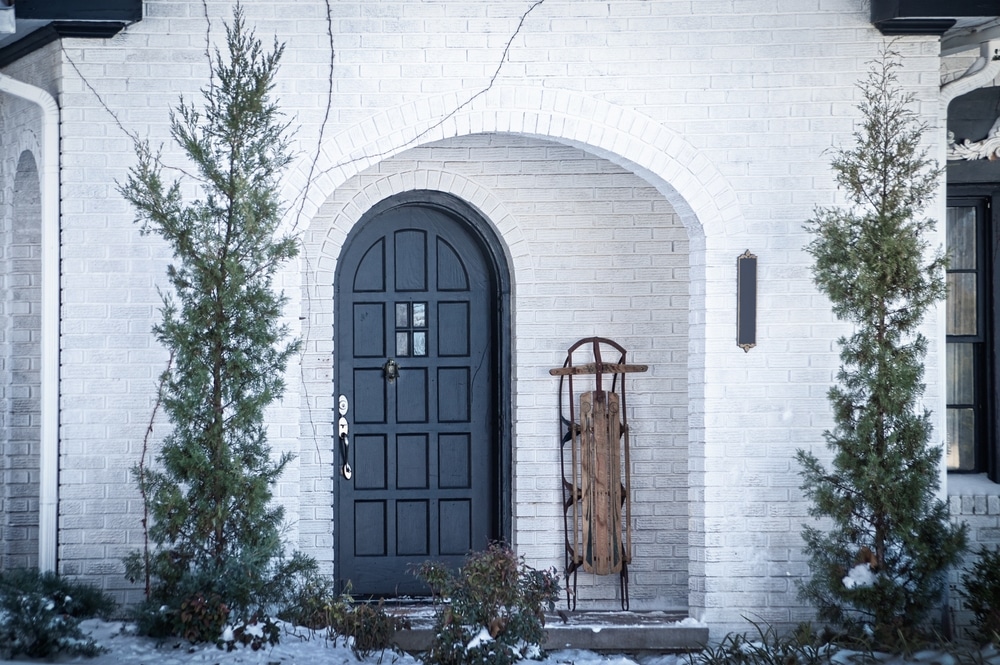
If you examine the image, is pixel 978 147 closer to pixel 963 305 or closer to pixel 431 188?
pixel 963 305

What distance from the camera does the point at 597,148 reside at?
5.68 metres

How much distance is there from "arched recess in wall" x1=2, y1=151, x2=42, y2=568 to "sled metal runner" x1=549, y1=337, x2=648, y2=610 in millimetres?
2956

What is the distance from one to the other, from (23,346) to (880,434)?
462 cm

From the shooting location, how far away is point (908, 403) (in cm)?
522

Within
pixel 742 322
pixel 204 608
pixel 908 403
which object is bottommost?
pixel 204 608

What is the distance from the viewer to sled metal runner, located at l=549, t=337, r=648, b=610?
6.41m

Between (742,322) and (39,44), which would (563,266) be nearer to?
(742,322)

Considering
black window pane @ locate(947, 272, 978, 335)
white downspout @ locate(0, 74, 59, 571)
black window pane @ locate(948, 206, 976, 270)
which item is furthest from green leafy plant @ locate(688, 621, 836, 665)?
white downspout @ locate(0, 74, 59, 571)

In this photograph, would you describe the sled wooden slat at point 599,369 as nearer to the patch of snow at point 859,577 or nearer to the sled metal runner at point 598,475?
the sled metal runner at point 598,475

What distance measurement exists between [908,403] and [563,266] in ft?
7.39

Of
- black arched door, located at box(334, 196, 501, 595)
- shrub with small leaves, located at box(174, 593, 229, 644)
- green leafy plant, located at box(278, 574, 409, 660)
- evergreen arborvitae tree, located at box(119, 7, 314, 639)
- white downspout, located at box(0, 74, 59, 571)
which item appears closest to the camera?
shrub with small leaves, located at box(174, 593, 229, 644)

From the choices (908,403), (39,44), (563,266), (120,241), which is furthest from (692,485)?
(39,44)

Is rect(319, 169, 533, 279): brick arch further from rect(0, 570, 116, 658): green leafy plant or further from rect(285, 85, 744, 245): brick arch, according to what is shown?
rect(0, 570, 116, 658): green leafy plant

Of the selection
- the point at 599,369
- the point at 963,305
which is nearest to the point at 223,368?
the point at 599,369
